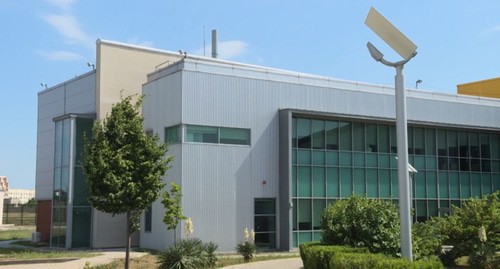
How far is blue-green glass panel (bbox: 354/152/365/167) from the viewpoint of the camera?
3103 centimetres

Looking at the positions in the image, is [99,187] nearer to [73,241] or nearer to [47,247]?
[73,241]

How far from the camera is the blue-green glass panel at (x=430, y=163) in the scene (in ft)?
110

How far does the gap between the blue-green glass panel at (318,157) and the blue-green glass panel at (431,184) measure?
7.40 meters

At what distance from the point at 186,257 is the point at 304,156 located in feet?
33.7

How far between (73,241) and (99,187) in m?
11.3

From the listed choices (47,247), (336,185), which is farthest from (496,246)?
(47,247)

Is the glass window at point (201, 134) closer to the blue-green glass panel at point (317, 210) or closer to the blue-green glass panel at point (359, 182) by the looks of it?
the blue-green glass panel at point (317, 210)

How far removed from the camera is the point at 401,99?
49.9 ft

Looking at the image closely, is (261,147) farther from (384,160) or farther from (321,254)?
(321,254)

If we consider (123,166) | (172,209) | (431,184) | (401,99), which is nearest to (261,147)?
(172,209)

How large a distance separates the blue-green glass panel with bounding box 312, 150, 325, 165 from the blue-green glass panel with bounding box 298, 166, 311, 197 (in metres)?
0.59

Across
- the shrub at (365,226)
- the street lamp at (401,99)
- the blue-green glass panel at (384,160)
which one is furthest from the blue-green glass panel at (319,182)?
the street lamp at (401,99)

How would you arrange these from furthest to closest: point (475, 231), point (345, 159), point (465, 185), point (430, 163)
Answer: point (465, 185) → point (430, 163) → point (345, 159) → point (475, 231)

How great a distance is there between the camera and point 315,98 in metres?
30.3
